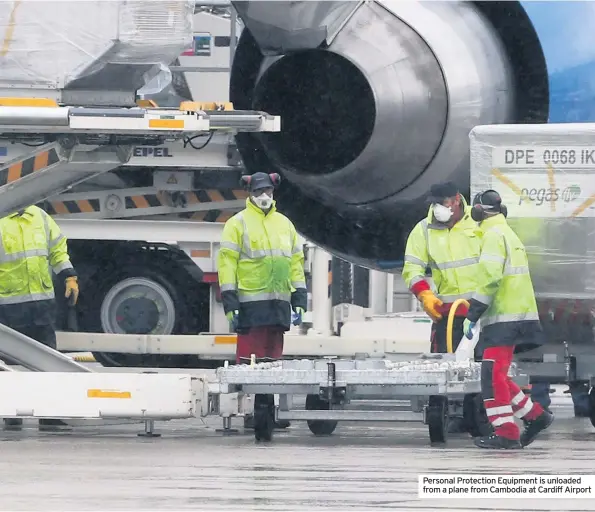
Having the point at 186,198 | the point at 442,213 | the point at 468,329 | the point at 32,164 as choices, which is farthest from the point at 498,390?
the point at 186,198

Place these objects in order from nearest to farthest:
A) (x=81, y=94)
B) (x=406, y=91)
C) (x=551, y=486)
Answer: (x=551, y=486) < (x=406, y=91) < (x=81, y=94)

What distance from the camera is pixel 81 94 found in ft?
36.5

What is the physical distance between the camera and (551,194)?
1156 centimetres

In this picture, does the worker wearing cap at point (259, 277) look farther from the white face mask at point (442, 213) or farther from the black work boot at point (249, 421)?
the white face mask at point (442, 213)


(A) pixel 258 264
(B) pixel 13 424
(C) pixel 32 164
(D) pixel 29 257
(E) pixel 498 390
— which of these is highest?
(C) pixel 32 164

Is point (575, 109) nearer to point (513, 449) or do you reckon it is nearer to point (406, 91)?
point (406, 91)

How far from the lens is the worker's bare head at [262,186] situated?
1128 centimetres

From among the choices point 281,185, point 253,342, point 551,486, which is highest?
point 281,185

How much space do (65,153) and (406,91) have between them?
215cm

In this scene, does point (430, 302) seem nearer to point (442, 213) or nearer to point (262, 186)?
point (442, 213)

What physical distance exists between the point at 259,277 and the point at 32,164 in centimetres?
196

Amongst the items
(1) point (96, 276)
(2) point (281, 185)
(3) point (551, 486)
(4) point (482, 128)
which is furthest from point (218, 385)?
(1) point (96, 276)

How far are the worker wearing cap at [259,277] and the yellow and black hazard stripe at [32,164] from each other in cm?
149

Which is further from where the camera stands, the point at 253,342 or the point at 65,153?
the point at 253,342
